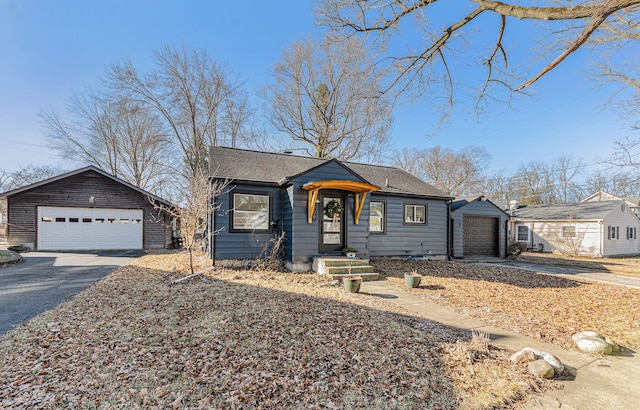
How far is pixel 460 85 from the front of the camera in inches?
274

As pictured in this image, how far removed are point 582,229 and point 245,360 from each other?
76.9 feet

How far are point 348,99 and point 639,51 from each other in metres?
12.7

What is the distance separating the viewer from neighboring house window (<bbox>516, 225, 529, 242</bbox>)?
2053 cm

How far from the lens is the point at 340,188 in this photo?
9039 mm

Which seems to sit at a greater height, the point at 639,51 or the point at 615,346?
the point at 639,51

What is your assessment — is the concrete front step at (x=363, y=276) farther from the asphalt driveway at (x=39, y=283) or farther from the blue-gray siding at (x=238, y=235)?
the asphalt driveway at (x=39, y=283)

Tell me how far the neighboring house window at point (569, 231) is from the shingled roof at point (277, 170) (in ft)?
41.5

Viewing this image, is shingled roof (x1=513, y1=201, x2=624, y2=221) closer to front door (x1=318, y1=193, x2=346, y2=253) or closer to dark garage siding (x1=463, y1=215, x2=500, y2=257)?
dark garage siding (x1=463, y1=215, x2=500, y2=257)

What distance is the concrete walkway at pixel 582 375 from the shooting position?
2.74 meters

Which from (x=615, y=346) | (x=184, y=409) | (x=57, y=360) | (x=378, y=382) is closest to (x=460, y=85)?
(x=615, y=346)

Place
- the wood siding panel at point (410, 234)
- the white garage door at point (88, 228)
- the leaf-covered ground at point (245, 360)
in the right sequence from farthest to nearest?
the white garage door at point (88, 228)
the wood siding panel at point (410, 234)
the leaf-covered ground at point (245, 360)

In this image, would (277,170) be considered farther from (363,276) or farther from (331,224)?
(363,276)

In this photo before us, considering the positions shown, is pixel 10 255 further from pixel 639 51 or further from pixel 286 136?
pixel 639 51

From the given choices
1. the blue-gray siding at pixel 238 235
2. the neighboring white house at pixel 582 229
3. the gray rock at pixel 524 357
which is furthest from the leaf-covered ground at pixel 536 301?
the neighboring white house at pixel 582 229
